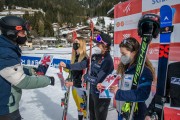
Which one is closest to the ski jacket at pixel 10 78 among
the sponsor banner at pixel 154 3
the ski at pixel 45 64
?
the ski at pixel 45 64

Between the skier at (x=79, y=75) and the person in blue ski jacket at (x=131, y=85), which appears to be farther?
the skier at (x=79, y=75)

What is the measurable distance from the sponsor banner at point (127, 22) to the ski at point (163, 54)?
2567mm

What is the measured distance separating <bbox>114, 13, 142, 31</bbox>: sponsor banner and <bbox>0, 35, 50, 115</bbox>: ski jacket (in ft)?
9.65

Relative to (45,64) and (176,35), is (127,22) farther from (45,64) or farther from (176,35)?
(45,64)

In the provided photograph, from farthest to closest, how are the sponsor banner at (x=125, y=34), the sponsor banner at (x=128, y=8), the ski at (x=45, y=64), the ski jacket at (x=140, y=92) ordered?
the sponsor banner at (x=125, y=34), the sponsor banner at (x=128, y=8), the ski at (x=45, y=64), the ski jacket at (x=140, y=92)

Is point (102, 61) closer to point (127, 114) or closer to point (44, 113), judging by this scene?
point (127, 114)

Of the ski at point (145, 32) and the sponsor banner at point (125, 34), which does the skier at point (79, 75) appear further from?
the ski at point (145, 32)

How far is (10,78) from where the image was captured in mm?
2252

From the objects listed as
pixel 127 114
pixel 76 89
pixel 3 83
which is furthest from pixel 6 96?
pixel 76 89

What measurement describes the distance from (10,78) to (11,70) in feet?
0.25

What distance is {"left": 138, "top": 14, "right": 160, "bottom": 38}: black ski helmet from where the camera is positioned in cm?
214

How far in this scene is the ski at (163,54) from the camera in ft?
6.81

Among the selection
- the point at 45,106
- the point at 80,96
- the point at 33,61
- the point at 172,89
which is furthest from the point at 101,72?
the point at 45,106

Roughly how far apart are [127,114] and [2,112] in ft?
4.01
